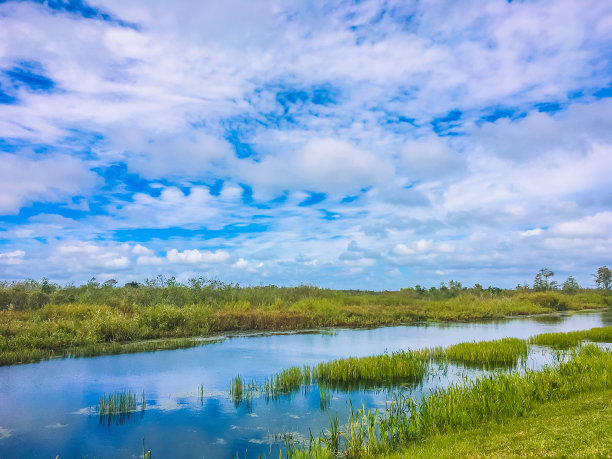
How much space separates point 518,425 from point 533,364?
10.1 metres

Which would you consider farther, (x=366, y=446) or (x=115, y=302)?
(x=115, y=302)

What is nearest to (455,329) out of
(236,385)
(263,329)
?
(263,329)

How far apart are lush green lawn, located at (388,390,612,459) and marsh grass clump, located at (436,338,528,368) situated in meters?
8.66

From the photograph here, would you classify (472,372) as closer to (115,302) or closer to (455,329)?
(455,329)

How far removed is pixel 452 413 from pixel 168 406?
26.8 feet

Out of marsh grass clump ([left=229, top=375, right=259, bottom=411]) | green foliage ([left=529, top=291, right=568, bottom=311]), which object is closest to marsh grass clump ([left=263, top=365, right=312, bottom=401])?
marsh grass clump ([left=229, top=375, right=259, bottom=411])

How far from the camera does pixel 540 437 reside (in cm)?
733

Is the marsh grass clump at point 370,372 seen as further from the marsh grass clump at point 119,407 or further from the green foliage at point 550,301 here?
the green foliage at point 550,301

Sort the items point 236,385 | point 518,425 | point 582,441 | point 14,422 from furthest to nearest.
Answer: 1. point 236,385
2. point 14,422
3. point 518,425
4. point 582,441

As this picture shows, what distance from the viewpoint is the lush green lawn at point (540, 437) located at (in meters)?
6.61

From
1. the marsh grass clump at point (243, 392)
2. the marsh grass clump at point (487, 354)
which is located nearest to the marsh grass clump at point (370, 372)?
the marsh grass clump at point (243, 392)

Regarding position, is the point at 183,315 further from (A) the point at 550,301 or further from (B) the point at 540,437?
(A) the point at 550,301

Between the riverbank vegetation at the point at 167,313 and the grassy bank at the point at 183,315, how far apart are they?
0.04 m

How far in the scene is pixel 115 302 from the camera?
93.6 feet
